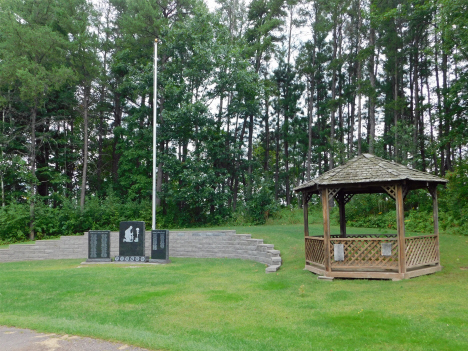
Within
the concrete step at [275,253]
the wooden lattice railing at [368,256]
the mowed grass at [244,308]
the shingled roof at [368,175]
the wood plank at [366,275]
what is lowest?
the mowed grass at [244,308]

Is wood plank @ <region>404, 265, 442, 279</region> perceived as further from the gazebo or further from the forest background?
the forest background

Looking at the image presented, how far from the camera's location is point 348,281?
1062 cm

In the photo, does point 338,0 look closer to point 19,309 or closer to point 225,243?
point 225,243

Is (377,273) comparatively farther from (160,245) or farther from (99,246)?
(99,246)

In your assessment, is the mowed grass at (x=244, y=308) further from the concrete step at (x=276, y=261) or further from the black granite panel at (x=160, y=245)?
the black granite panel at (x=160, y=245)

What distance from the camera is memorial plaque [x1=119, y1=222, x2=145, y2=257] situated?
1602 centimetres

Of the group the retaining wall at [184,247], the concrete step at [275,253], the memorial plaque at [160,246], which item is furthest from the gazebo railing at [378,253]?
the memorial plaque at [160,246]

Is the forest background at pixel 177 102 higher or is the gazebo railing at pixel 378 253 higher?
the forest background at pixel 177 102

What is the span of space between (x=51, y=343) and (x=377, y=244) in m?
8.78

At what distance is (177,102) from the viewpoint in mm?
25469

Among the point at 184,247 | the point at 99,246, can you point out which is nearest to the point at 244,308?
the point at 184,247

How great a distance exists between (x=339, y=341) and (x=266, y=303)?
2.66 m

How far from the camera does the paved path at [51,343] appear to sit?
208 inches

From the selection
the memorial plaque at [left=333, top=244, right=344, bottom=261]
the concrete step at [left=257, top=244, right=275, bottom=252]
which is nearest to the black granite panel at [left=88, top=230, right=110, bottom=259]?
the concrete step at [left=257, top=244, right=275, bottom=252]
